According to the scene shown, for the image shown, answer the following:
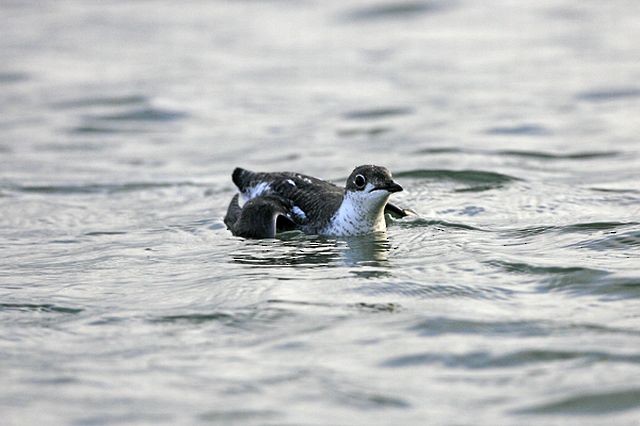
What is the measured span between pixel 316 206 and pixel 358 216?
676 mm

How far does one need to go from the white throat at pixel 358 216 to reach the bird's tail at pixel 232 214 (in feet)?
3.96

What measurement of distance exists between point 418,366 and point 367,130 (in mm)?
11597

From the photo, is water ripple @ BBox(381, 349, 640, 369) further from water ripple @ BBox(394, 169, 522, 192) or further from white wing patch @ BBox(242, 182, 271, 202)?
water ripple @ BBox(394, 169, 522, 192)

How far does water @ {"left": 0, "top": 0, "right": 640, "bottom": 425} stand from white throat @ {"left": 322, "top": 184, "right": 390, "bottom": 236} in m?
0.23

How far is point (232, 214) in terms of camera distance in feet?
48.8

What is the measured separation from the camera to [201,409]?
881cm

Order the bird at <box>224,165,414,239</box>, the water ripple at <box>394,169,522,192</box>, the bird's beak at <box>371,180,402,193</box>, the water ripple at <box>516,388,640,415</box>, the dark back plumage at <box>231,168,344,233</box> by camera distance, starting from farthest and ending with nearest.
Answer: the water ripple at <box>394,169,522,192</box>
the dark back plumage at <box>231,168,344,233</box>
the bird at <box>224,165,414,239</box>
the bird's beak at <box>371,180,402,193</box>
the water ripple at <box>516,388,640,415</box>

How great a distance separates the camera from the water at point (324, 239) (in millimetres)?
9234

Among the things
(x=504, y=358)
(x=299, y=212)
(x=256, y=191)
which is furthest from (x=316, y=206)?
(x=504, y=358)

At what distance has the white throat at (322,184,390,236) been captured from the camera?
13.5 m

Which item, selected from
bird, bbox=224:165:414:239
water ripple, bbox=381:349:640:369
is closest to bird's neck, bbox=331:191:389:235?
bird, bbox=224:165:414:239

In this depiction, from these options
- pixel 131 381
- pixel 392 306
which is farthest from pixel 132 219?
pixel 131 381

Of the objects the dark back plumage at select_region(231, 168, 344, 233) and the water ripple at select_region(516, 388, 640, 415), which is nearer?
the water ripple at select_region(516, 388, 640, 415)

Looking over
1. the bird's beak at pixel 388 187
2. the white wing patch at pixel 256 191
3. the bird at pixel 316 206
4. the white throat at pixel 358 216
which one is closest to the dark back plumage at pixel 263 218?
the bird at pixel 316 206
